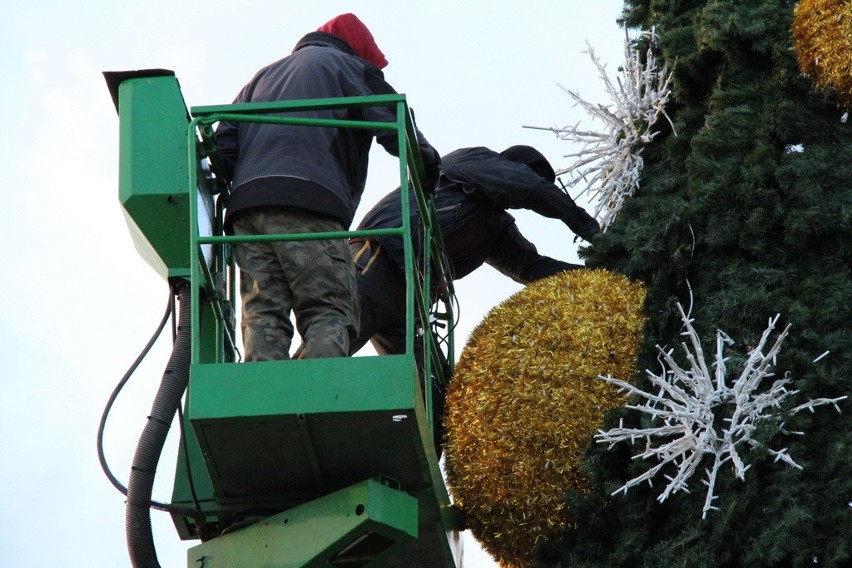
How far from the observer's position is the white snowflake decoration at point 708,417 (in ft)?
22.2

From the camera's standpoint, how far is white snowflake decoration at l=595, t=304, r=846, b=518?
6.78 metres

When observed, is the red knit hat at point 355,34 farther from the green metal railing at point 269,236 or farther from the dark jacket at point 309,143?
the green metal railing at point 269,236

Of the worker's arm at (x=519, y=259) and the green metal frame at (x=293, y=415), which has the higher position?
the worker's arm at (x=519, y=259)

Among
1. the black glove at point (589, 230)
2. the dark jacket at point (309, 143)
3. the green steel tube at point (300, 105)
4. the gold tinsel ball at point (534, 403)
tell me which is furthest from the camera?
the black glove at point (589, 230)

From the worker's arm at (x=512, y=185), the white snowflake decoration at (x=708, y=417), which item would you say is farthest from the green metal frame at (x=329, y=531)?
the worker's arm at (x=512, y=185)

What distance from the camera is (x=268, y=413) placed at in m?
6.34

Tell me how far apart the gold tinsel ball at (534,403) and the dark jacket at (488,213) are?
128 cm

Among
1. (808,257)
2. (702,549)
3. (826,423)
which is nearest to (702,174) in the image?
(808,257)

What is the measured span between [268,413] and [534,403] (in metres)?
1.56

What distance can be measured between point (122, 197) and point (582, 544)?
2.60 metres

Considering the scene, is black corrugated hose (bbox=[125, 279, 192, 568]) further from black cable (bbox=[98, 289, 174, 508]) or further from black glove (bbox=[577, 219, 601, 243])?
black glove (bbox=[577, 219, 601, 243])

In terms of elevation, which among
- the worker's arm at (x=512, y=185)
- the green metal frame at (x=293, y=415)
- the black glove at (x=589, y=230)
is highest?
the worker's arm at (x=512, y=185)

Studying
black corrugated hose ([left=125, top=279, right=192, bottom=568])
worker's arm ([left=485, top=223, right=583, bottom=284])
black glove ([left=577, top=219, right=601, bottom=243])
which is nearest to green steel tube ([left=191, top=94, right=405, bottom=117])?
black corrugated hose ([left=125, top=279, right=192, bottom=568])

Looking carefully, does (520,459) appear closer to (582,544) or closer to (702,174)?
(582,544)
